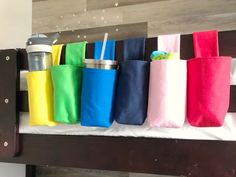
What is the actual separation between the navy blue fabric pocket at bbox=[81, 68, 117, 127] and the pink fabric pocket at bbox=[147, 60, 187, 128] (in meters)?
0.15

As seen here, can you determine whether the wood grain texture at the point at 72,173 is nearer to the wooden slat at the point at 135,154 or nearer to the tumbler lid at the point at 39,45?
the wooden slat at the point at 135,154

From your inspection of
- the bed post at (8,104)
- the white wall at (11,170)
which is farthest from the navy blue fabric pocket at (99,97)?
the white wall at (11,170)

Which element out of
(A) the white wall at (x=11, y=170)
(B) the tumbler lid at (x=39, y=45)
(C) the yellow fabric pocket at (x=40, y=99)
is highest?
(B) the tumbler lid at (x=39, y=45)

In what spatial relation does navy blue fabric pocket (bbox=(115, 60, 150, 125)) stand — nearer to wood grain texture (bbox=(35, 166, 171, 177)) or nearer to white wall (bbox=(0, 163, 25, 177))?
wood grain texture (bbox=(35, 166, 171, 177))

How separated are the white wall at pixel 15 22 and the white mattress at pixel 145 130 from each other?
0.62 meters

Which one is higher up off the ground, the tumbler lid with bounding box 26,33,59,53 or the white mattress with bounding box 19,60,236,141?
the tumbler lid with bounding box 26,33,59,53

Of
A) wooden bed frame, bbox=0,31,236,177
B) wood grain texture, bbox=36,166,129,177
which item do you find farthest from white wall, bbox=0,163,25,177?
wooden bed frame, bbox=0,31,236,177

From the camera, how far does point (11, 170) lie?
169 cm

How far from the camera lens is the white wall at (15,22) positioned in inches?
72.6

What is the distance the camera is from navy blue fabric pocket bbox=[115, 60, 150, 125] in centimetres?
103

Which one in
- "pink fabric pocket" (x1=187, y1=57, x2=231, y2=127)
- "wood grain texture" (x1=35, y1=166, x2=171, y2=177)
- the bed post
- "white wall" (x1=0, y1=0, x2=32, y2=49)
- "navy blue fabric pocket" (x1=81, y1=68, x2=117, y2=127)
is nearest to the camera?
"pink fabric pocket" (x1=187, y1=57, x2=231, y2=127)

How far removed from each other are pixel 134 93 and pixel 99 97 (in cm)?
12

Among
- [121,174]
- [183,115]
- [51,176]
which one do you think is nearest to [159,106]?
[183,115]

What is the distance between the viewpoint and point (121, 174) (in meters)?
1.55
